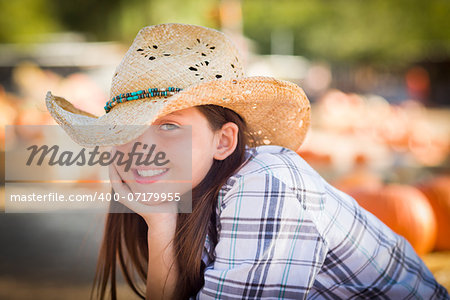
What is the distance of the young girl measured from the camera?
152 cm

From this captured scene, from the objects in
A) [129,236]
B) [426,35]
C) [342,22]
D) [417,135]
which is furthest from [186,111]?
[342,22]

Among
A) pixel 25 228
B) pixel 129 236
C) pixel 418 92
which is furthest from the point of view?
pixel 418 92

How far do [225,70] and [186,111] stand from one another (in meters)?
0.23

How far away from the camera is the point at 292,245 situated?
5.02ft

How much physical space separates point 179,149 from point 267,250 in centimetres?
49

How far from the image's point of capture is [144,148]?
166 centimetres

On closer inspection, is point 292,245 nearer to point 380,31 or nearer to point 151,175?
point 151,175

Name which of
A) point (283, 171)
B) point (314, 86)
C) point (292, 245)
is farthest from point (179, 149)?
point (314, 86)

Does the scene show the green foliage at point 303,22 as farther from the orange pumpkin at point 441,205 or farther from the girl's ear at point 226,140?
the girl's ear at point 226,140

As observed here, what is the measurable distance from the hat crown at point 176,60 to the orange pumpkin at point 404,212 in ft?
6.21

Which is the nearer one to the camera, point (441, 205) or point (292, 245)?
point (292, 245)

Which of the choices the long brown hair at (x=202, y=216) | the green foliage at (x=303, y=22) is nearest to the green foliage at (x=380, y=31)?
the green foliage at (x=303, y=22)

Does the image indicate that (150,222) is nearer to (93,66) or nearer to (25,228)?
(25,228)

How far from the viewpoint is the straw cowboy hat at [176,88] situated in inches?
61.7
